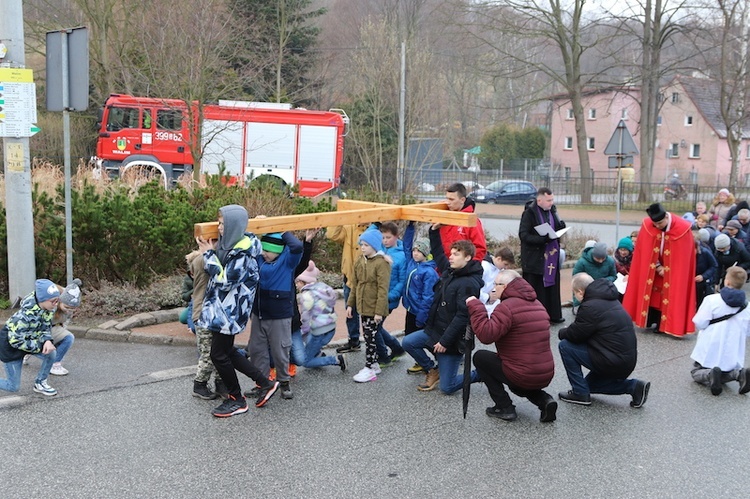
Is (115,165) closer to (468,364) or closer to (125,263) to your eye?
(125,263)

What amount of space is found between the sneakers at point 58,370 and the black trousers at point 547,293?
225 inches

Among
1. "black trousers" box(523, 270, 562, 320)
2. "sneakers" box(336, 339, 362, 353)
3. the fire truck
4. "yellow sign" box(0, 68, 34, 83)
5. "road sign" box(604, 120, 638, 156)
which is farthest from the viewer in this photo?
the fire truck

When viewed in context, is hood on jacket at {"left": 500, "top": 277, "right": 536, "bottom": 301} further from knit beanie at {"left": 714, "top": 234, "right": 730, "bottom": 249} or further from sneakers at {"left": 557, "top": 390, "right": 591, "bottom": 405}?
knit beanie at {"left": 714, "top": 234, "right": 730, "bottom": 249}

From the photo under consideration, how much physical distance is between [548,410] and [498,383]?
457 millimetres

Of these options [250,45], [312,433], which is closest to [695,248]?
[312,433]

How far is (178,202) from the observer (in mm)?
11086

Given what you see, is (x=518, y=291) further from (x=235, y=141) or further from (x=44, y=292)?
(x=235, y=141)

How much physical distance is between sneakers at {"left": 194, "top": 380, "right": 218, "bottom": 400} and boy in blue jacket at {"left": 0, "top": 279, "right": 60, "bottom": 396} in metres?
1.25

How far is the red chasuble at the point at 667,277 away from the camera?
9.77m

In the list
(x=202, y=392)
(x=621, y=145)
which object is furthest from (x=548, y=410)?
(x=621, y=145)

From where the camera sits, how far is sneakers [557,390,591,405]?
6867 mm

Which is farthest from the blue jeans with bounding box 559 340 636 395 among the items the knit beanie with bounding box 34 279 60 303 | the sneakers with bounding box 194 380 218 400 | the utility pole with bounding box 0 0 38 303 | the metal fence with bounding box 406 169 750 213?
the metal fence with bounding box 406 169 750 213

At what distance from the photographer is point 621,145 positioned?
1381 cm

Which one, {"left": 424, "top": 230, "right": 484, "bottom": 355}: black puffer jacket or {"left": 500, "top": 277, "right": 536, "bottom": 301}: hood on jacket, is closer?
{"left": 500, "top": 277, "right": 536, "bottom": 301}: hood on jacket
